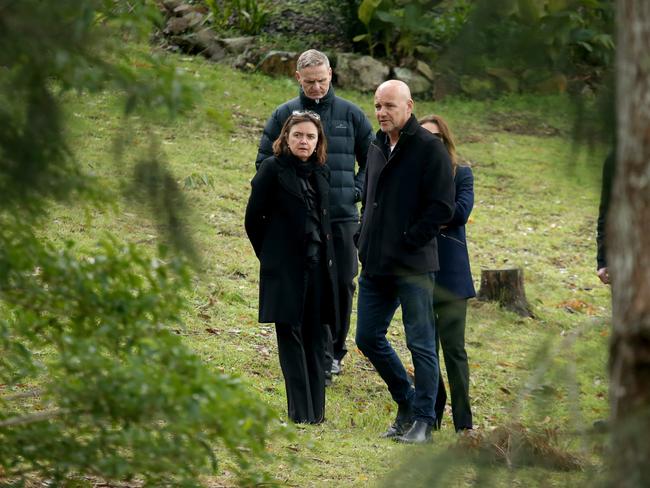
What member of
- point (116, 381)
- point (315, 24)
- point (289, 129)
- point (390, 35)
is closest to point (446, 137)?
point (289, 129)

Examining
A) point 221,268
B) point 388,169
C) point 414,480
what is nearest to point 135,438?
point 414,480

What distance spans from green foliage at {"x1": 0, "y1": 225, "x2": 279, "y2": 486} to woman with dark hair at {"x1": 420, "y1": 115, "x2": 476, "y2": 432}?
3.14 m

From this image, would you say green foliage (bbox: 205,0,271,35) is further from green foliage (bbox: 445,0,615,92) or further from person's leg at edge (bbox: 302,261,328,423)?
green foliage (bbox: 445,0,615,92)

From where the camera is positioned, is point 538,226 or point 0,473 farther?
point 538,226

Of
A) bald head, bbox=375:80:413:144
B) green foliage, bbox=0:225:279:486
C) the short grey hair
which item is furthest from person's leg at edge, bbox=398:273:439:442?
green foliage, bbox=0:225:279:486

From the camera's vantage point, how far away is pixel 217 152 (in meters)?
14.1

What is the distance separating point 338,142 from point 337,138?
3 cm

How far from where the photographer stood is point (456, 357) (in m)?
6.68

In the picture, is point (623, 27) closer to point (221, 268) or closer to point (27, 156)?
point (27, 156)

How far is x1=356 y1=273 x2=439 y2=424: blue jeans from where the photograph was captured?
6.48 metres

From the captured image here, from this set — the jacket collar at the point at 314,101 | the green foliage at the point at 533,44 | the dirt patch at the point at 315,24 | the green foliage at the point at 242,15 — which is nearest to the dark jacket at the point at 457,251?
the jacket collar at the point at 314,101

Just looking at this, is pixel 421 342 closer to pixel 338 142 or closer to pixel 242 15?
pixel 338 142

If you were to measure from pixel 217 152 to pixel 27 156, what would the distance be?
35.4 feet

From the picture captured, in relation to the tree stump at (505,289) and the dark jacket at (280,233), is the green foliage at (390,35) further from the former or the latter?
the dark jacket at (280,233)
